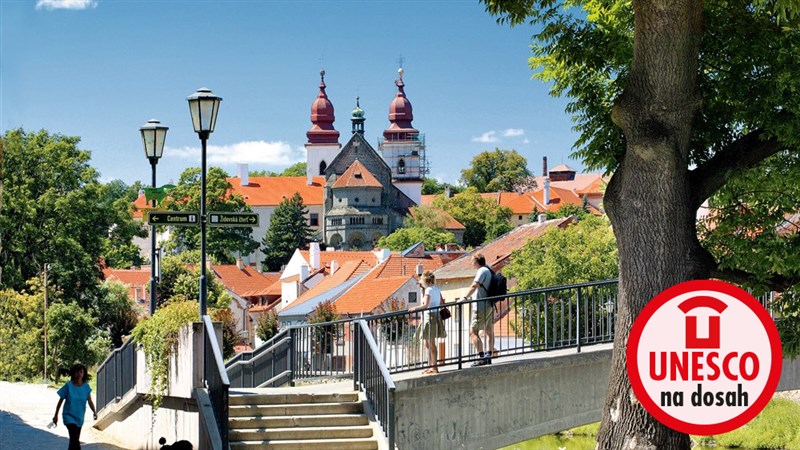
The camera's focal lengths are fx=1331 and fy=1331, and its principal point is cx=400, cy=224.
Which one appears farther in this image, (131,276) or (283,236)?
(283,236)

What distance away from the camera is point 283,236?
170 m

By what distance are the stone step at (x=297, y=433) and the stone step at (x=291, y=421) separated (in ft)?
0.42

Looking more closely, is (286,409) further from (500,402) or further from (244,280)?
(244,280)

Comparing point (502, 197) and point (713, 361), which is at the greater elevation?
point (502, 197)

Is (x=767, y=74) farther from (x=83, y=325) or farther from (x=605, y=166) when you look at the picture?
(x=83, y=325)

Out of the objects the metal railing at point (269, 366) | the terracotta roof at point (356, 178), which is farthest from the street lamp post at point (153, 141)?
the terracotta roof at point (356, 178)

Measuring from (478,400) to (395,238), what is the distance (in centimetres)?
14236

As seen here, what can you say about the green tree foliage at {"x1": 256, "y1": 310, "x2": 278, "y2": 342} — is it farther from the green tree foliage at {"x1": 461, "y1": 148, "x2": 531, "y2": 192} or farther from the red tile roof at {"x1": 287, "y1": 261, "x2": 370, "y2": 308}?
the green tree foliage at {"x1": 461, "y1": 148, "x2": 531, "y2": 192}

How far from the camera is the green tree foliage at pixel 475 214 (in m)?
177

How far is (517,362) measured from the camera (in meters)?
18.7

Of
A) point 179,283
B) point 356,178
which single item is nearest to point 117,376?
point 179,283

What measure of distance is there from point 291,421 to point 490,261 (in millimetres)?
67465

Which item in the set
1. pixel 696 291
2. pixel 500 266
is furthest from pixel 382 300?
pixel 696 291

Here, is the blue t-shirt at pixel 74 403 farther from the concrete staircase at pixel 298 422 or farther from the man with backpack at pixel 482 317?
the man with backpack at pixel 482 317
